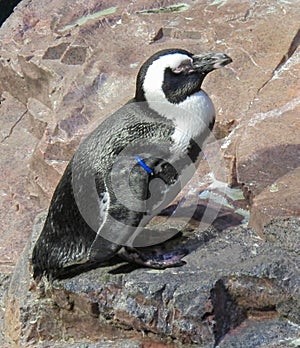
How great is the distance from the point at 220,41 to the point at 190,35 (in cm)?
20

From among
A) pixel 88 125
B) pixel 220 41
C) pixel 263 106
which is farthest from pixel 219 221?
pixel 220 41

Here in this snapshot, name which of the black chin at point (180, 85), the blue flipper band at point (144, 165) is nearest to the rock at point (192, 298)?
the blue flipper band at point (144, 165)

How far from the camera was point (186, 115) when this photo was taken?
319 centimetres

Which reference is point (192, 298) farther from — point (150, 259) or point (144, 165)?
point (144, 165)

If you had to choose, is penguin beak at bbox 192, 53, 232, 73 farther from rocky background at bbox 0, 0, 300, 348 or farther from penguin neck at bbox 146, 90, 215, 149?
rocky background at bbox 0, 0, 300, 348

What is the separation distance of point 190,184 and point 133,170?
2.69 ft

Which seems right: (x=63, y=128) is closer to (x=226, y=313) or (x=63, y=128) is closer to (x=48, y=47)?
(x=48, y=47)

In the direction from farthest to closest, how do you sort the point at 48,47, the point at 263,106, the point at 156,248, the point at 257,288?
the point at 48,47 < the point at 263,106 < the point at 156,248 < the point at 257,288

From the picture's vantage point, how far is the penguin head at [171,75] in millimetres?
3172

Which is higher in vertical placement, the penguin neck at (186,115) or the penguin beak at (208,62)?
the penguin beak at (208,62)

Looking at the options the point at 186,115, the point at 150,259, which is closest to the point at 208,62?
the point at 186,115

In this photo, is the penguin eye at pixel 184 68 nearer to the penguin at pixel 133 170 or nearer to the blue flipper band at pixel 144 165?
the penguin at pixel 133 170

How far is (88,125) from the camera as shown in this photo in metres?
4.43

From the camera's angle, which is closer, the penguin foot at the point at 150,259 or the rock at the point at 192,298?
the rock at the point at 192,298
